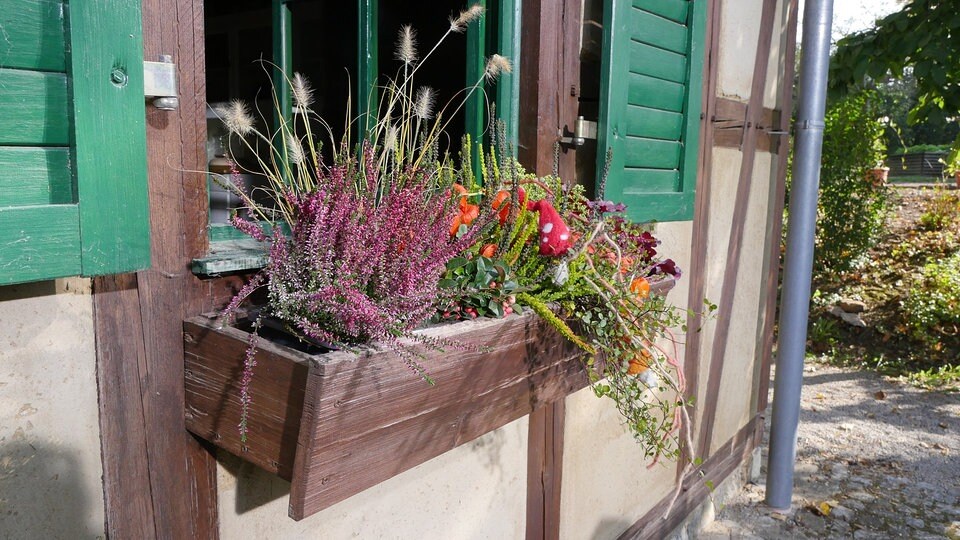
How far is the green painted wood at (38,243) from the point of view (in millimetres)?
1070

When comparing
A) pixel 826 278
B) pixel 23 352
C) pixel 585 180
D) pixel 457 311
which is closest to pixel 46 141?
pixel 23 352

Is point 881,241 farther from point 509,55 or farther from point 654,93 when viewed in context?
point 509,55

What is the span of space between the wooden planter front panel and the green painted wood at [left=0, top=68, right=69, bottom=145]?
45 cm

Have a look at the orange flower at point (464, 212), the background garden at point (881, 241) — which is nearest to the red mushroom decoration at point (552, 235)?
the orange flower at point (464, 212)

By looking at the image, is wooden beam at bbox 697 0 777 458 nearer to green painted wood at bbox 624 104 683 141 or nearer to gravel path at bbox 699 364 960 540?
gravel path at bbox 699 364 960 540

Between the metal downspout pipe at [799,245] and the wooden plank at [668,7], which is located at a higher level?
the wooden plank at [668,7]

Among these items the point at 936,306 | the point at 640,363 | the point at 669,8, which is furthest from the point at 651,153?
the point at 936,306

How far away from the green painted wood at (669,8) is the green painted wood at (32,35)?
74.2 inches

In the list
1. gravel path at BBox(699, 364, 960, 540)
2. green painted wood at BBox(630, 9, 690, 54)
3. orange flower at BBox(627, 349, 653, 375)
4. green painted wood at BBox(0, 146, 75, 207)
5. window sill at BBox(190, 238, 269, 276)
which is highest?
green painted wood at BBox(630, 9, 690, 54)

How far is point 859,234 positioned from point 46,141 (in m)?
8.96

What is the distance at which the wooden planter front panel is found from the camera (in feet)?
4.06

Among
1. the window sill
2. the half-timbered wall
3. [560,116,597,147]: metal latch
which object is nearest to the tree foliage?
the half-timbered wall

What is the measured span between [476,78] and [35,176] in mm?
1302

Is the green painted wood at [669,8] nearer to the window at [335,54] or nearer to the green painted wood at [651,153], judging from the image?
the green painted wood at [651,153]
